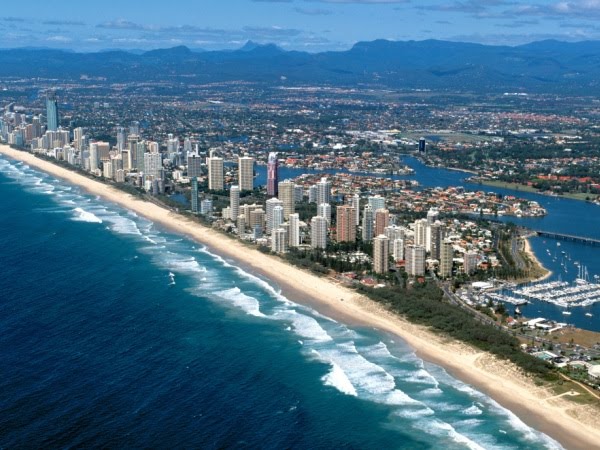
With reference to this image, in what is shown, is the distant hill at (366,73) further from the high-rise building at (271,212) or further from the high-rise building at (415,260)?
the high-rise building at (415,260)

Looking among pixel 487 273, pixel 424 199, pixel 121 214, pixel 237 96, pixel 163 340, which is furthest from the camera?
pixel 237 96

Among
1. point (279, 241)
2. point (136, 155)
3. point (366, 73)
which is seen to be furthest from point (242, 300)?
point (366, 73)

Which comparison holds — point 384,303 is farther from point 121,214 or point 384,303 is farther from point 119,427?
point 121,214

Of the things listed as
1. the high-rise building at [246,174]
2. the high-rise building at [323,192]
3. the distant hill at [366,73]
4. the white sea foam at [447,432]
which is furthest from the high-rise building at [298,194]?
the distant hill at [366,73]

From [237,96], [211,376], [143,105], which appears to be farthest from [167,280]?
[237,96]

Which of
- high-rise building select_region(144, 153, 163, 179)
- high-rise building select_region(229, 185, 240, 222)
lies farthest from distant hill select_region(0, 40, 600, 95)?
high-rise building select_region(229, 185, 240, 222)

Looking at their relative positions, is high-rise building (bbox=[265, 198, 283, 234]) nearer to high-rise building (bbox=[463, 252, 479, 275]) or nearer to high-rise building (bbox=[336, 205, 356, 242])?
high-rise building (bbox=[336, 205, 356, 242])

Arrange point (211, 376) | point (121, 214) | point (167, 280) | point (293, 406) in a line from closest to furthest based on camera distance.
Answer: point (293, 406), point (211, 376), point (167, 280), point (121, 214)
